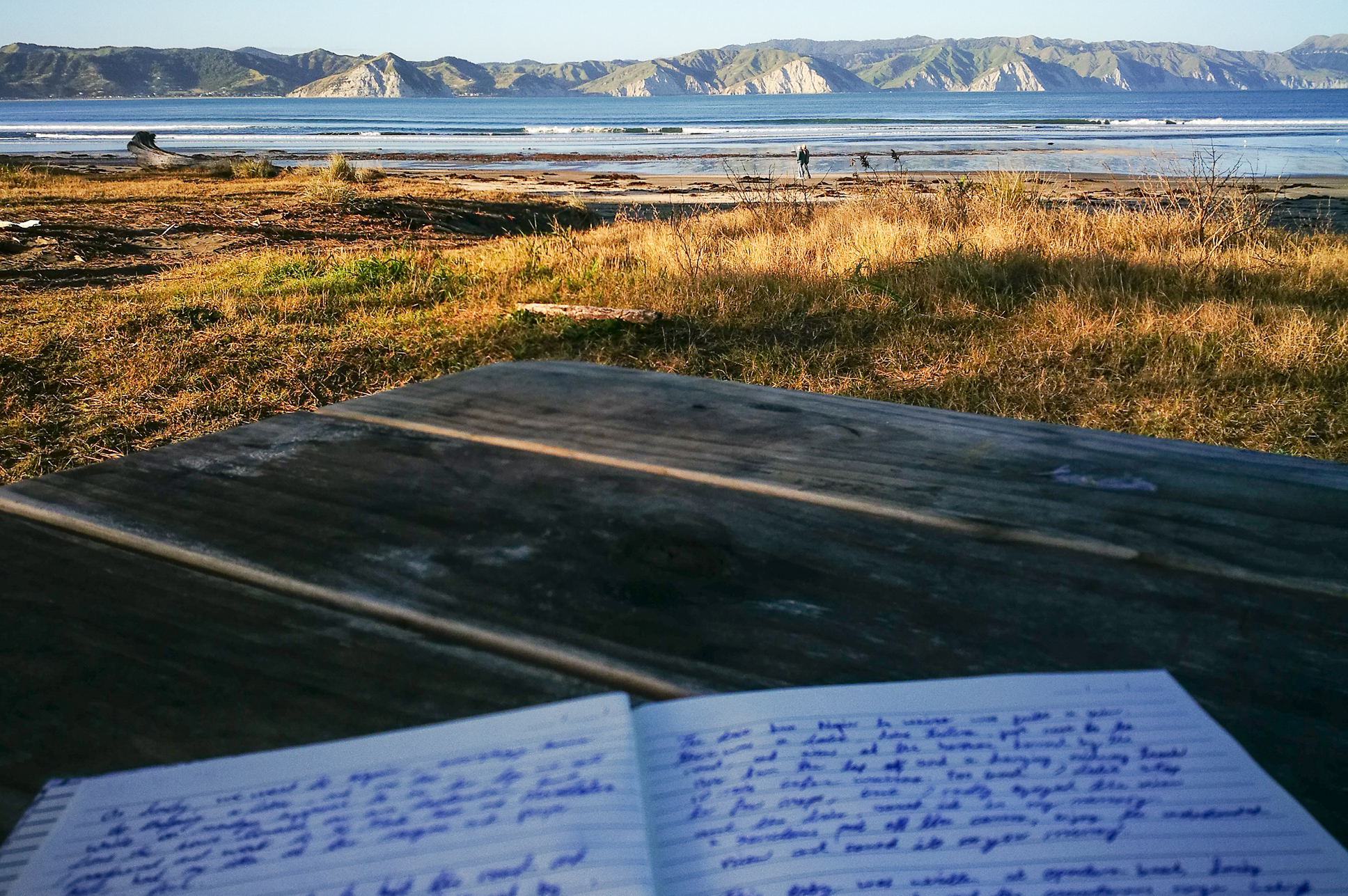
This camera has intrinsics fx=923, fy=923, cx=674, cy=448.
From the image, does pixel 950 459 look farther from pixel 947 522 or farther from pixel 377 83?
pixel 377 83

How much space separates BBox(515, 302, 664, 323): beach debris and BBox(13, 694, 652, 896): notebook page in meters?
4.35

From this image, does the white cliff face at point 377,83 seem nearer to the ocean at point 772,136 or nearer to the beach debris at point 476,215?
the ocean at point 772,136

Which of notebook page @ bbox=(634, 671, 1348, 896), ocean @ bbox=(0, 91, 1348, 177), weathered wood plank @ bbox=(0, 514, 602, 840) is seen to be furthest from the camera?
ocean @ bbox=(0, 91, 1348, 177)

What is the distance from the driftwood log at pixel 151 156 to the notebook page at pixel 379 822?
2385 cm

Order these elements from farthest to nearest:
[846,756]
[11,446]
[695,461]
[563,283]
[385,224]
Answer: [385,224] < [563,283] < [11,446] < [695,461] < [846,756]

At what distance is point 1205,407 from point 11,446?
Answer: 474 cm

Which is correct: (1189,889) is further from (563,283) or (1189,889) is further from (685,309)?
(563,283)

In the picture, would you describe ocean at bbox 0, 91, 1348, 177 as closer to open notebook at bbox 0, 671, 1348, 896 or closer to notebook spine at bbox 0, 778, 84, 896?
open notebook at bbox 0, 671, 1348, 896

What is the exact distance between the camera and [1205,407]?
3.80 metres

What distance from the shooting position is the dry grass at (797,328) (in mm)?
3883

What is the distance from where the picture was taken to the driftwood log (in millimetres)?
21450

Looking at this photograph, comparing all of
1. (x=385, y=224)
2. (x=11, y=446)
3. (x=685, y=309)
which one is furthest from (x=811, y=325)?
(x=385, y=224)

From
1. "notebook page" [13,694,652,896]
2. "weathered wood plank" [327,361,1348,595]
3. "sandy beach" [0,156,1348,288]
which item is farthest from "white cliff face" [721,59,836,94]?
"notebook page" [13,694,652,896]

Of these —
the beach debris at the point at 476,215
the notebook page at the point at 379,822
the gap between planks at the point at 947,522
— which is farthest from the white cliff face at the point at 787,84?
the notebook page at the point at 379,822
